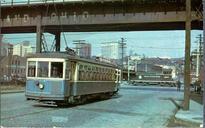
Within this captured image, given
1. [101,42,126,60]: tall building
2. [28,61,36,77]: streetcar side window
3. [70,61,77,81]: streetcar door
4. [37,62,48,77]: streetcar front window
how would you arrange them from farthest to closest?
1. [101,42,126,60]: tall building
2. [70,61,77,81]: streetcar door
3. [28,61,36,77]: streetcar side window
4. [37,62,48,77]: streetcar front window

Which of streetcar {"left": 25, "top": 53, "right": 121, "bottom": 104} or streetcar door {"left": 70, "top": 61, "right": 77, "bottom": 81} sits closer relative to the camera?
streetcar {"left": 25, "top": 53, "right": 121, "bottom": 104}

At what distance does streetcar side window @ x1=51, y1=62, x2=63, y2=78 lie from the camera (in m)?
23.2

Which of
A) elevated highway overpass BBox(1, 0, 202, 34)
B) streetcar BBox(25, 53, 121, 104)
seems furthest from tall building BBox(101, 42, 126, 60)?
streetcar BBox(25, 53, 121, 104)

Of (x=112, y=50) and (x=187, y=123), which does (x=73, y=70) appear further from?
(x=112, y=50)

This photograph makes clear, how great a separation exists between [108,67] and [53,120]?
17.4 metres

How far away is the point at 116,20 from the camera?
45.4 metres

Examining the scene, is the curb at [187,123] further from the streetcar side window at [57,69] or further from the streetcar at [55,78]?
the streetcar side window at [57,69]

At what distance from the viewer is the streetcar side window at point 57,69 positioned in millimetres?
23188

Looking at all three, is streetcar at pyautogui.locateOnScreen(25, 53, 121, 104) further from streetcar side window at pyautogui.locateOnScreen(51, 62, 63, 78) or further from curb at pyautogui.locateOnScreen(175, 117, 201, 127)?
curb at pyautogui.locateOnScreen(175, 117, 201, 127)

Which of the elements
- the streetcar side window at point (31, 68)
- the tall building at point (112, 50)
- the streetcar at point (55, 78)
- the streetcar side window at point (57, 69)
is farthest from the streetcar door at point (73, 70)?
the tall building at point (112, 50)

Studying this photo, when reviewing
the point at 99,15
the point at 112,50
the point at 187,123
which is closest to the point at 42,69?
the point at 187,123

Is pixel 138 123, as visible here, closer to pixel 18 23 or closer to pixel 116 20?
pixel 116 20

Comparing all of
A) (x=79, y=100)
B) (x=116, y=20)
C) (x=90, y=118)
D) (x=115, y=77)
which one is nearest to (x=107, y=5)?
(x=116, y=20)

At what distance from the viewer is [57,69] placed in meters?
23.4
